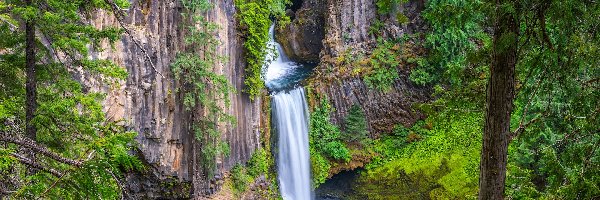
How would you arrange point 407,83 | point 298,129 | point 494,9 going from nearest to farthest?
point 494,9 → point 298,129 → point 407,83

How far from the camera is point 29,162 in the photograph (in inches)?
167

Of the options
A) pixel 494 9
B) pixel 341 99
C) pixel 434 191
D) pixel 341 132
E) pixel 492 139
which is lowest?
pixel 434 191

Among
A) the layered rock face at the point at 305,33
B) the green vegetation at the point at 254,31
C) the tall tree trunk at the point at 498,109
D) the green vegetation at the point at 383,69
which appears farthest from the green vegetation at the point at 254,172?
the tall tree trunk at the point at 498,109

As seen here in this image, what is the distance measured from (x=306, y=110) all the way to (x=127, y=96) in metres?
8.46

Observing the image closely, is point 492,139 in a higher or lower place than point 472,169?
higher

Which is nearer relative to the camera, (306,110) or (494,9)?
(494,9)

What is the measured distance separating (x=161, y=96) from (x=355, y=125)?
28.4ft

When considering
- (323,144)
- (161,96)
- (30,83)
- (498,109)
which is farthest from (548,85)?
(323,144)

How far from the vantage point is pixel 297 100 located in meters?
18.7

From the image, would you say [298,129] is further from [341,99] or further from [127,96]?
[127,96]

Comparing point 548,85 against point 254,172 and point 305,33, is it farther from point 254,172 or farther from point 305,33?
point 305,33

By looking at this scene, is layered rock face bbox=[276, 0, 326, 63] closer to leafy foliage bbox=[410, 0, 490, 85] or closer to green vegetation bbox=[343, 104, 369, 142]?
green vegetation bbox=[343, 104, 369, 142]

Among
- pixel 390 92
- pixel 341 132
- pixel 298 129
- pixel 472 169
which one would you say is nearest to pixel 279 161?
pixel 298 129

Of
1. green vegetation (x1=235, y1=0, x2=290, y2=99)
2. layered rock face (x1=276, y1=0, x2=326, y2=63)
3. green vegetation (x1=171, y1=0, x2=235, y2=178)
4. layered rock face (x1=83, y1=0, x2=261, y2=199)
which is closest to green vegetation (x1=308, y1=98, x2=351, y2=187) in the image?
green vegetation (x1=235, y1=0, x2=290, y2=99)
